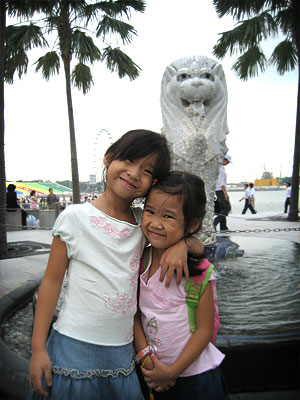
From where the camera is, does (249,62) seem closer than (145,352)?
No

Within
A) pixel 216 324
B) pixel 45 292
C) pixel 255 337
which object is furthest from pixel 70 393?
pixel 255 337

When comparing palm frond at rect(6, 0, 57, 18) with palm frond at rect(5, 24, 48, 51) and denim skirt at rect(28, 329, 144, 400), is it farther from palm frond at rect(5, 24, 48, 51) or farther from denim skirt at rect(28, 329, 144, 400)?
denim skirt at rect(28, 329, 144, 400)

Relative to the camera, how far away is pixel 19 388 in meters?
1.72

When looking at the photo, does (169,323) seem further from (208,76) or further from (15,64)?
(15,64)

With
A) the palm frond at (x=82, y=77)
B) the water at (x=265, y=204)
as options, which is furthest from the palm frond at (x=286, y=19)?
the water at (x=265, y=204)

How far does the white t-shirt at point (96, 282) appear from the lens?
114cm

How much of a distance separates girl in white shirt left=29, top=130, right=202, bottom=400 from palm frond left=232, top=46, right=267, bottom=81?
9.77 meters

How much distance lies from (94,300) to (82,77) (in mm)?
9863

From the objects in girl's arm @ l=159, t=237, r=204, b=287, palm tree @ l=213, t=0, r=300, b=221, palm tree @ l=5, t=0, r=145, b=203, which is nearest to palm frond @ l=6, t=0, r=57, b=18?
palm tree @ l=5, t=0, r=145, b=203

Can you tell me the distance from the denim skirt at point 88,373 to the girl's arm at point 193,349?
82mm

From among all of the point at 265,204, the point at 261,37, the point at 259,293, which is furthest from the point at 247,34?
the point at 265,204

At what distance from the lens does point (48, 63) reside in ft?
Answer: 31.0

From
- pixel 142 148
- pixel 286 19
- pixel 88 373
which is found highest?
pixel 286 19

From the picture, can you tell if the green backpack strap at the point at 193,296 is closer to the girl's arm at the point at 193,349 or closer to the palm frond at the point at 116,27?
the girl's arm at the point at 193,349
